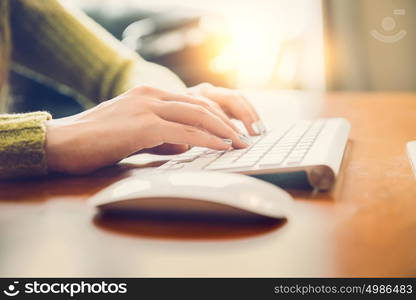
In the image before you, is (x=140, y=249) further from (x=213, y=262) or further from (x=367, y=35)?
(x=367, y=35)

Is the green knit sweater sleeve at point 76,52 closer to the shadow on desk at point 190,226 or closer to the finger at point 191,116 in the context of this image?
the finger at point 191,116

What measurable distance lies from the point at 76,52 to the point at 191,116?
0.57 metres

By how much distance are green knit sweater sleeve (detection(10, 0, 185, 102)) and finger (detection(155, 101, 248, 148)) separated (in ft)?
1.39

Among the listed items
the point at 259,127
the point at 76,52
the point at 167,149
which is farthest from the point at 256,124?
the point at 76,52

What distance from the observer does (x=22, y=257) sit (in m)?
0.33

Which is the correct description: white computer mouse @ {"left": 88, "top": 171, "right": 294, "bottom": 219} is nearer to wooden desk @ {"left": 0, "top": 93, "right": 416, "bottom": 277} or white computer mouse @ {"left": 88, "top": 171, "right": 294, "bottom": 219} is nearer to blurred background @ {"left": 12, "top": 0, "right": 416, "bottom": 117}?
wooden desk @ {"left": 0, "top": 93, "right": 416, "bottom": 277}

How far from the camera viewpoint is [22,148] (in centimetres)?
51

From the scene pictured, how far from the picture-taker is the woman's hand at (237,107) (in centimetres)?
70

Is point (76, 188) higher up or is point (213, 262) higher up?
point (76, 188)

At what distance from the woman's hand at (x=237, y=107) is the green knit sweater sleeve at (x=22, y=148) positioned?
0.92 ft

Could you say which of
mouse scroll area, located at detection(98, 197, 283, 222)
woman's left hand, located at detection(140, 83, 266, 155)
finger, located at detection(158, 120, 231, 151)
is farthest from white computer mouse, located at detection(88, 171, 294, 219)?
woman's left hand, located at detection(140, 83, 266, 155)

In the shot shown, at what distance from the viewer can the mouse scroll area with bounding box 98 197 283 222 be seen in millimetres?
356

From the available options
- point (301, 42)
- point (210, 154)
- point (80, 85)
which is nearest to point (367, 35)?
point (301, 42)

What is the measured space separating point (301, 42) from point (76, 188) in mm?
1953
